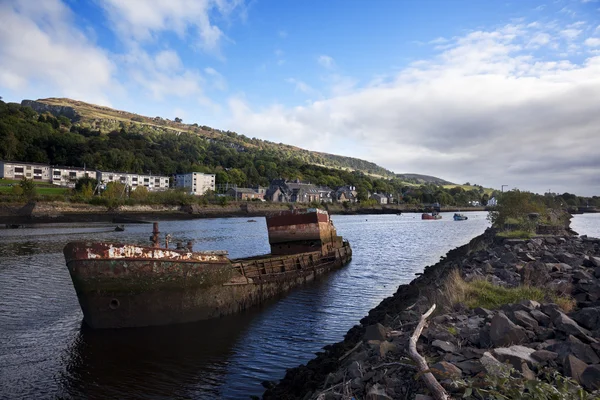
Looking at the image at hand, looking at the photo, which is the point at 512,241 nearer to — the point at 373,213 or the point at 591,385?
the point at 591,385

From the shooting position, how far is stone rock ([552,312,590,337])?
5.58 meters

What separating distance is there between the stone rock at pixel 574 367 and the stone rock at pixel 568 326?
2.94 ft

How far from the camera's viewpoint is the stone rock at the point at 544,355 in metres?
5.10

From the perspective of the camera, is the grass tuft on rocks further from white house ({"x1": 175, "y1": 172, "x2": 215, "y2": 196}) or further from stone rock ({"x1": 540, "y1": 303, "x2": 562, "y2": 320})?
white house ({"x1": 175, "y1": 172, "x2": 215, "y2": 196})

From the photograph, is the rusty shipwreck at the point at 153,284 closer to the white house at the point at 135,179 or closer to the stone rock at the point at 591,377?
the stone rock at the point at 591,377

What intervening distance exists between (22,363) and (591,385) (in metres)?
12.1

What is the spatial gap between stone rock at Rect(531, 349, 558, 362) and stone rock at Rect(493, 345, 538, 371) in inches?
2.5

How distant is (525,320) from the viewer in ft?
20.6

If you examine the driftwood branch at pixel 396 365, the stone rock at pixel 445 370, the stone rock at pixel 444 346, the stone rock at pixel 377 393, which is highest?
the stone rock at pixel 445 370

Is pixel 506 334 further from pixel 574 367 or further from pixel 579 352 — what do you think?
pixel 574 367

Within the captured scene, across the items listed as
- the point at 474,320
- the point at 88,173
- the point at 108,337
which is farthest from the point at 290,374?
the point at 88,173

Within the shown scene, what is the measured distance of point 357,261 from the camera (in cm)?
3031

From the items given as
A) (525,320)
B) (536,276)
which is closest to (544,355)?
(525,320)

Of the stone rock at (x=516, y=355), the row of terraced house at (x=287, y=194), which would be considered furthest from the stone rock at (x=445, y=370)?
the row of terraced house at (x=287, y=194)
